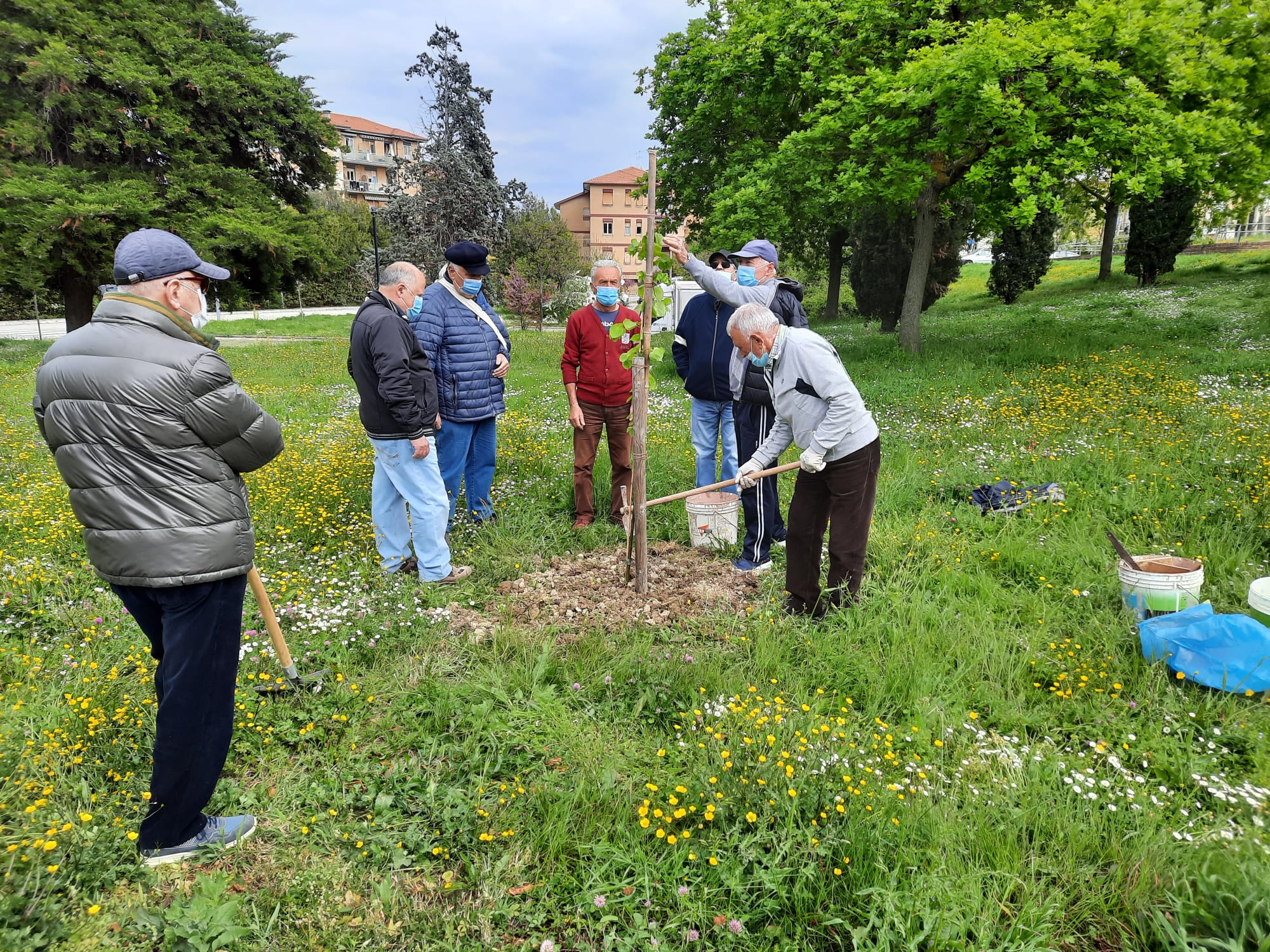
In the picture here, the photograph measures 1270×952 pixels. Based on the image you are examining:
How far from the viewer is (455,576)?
4781 millimetres

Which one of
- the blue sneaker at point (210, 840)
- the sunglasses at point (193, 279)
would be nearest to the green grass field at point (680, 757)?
the blue sneaker at point (210, 840)

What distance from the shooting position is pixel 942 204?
13250mm

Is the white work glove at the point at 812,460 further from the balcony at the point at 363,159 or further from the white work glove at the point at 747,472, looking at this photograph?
the balcony at the point at 363,159

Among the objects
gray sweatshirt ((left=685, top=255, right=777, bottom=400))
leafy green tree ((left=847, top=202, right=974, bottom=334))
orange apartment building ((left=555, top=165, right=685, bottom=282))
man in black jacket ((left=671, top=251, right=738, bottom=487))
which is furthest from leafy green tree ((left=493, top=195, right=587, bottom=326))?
orange apartment building ((left=555, top=165, right=685, bottom=282))

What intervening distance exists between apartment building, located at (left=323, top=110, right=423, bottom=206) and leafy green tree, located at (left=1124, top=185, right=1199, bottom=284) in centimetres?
6178

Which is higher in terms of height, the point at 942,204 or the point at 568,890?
the point at 942,204

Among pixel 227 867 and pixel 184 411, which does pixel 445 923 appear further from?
pixel 184 411

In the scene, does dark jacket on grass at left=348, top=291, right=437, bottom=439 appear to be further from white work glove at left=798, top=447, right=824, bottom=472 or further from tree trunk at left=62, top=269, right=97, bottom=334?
tree trunk at left=62, top=269, right=97, bottom=334

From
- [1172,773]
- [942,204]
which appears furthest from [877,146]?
[1172,773]

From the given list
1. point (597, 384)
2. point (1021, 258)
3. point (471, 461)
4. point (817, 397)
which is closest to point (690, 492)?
point (817, 397)

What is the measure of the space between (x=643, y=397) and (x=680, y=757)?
6.96ft

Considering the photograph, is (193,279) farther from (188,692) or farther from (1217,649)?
(1217,649)

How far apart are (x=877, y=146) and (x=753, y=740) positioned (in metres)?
11.6

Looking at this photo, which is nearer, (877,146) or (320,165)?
(877,146)
